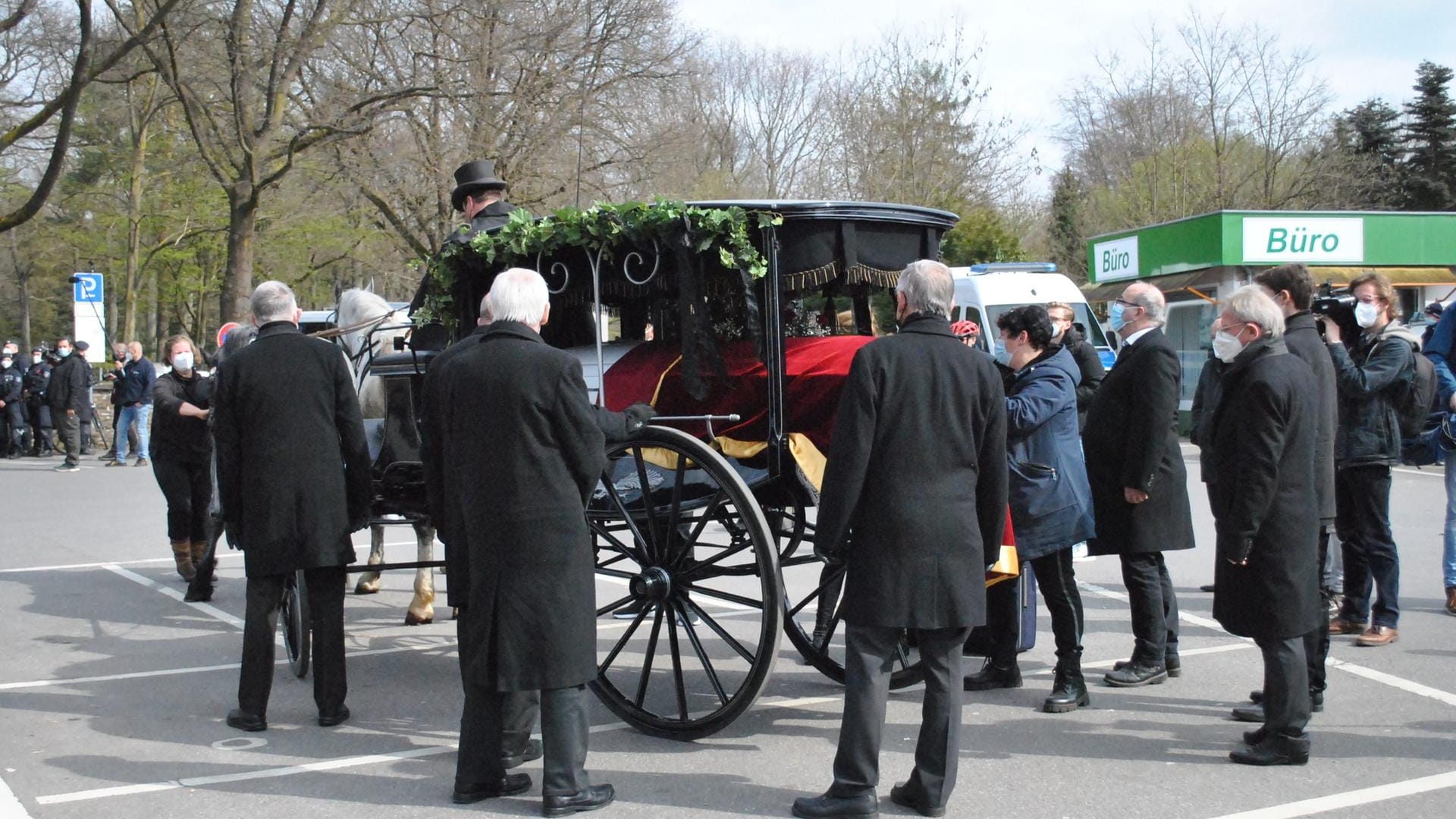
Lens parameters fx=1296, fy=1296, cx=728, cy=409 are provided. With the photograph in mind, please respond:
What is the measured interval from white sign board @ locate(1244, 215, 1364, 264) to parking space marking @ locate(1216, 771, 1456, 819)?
20841 mm

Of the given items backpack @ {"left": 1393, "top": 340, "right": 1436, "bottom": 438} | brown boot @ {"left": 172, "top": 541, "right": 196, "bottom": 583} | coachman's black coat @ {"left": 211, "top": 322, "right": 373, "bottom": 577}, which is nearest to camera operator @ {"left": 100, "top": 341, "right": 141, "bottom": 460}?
brown boot @ {"left": 172, "top": 541, "right": 196, "bottom": 583}

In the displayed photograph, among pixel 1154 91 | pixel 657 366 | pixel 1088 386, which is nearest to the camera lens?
pixel 657 366

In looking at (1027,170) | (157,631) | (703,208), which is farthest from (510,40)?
(703,208)

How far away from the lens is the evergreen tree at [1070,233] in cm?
4469

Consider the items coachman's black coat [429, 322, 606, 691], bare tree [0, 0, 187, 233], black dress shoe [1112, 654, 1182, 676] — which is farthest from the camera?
bare tree [0, 0, 187, 233]

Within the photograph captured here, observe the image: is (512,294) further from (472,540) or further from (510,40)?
(510,40)

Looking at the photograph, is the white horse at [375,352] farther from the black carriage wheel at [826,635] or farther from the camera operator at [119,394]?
the camera operator at [119,394]

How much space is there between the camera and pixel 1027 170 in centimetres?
3353

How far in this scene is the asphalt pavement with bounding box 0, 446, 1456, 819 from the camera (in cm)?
464

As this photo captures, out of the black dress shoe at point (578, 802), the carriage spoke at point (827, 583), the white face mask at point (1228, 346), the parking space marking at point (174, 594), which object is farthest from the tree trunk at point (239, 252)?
the white face mask at point (1228, 346)

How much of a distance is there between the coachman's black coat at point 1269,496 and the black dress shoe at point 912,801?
1.42 meters

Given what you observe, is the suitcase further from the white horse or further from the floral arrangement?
the white horse

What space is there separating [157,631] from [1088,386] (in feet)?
18.7

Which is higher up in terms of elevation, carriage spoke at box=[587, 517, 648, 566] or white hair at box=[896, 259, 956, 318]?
white hair at box=[896, 259, 956, 318]
